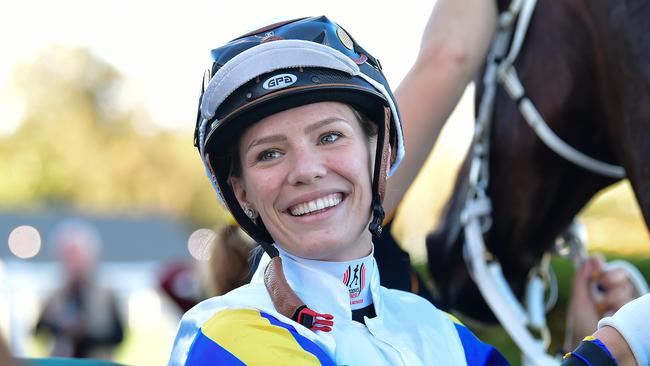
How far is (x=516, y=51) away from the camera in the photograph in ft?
9.39

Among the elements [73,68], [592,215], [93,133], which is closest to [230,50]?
[592,215]

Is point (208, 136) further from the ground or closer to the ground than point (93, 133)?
further from the ground

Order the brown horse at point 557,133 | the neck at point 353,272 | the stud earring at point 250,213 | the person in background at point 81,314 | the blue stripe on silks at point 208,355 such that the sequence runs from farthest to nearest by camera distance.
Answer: the person in background at point 81,314
the brown horse at point 557,133
the stud earring at point 250,213
the neck at point 353,272
the blue stripe on silks at point 208,355

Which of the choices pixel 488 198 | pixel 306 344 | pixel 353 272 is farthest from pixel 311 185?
pixel 488 198

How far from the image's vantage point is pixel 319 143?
6.21 ft

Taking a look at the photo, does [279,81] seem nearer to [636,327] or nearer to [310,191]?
[310,191]

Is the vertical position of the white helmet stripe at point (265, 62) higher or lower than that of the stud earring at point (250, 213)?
higher

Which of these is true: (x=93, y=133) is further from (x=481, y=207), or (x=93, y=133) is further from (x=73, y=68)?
(x=481, y=207)

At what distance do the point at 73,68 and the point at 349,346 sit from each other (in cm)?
5221

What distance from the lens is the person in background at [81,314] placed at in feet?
28.8

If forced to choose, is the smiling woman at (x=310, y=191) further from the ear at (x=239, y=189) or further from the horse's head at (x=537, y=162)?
the horse's head at (x=537, y=162)

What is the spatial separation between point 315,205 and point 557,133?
120 centimetres

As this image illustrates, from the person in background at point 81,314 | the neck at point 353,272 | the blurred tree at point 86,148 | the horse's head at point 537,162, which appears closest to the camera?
the neck at point 353,272

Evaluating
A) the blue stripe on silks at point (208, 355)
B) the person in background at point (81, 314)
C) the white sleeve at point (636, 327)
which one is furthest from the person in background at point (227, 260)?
the person in background at point (81, 314)
